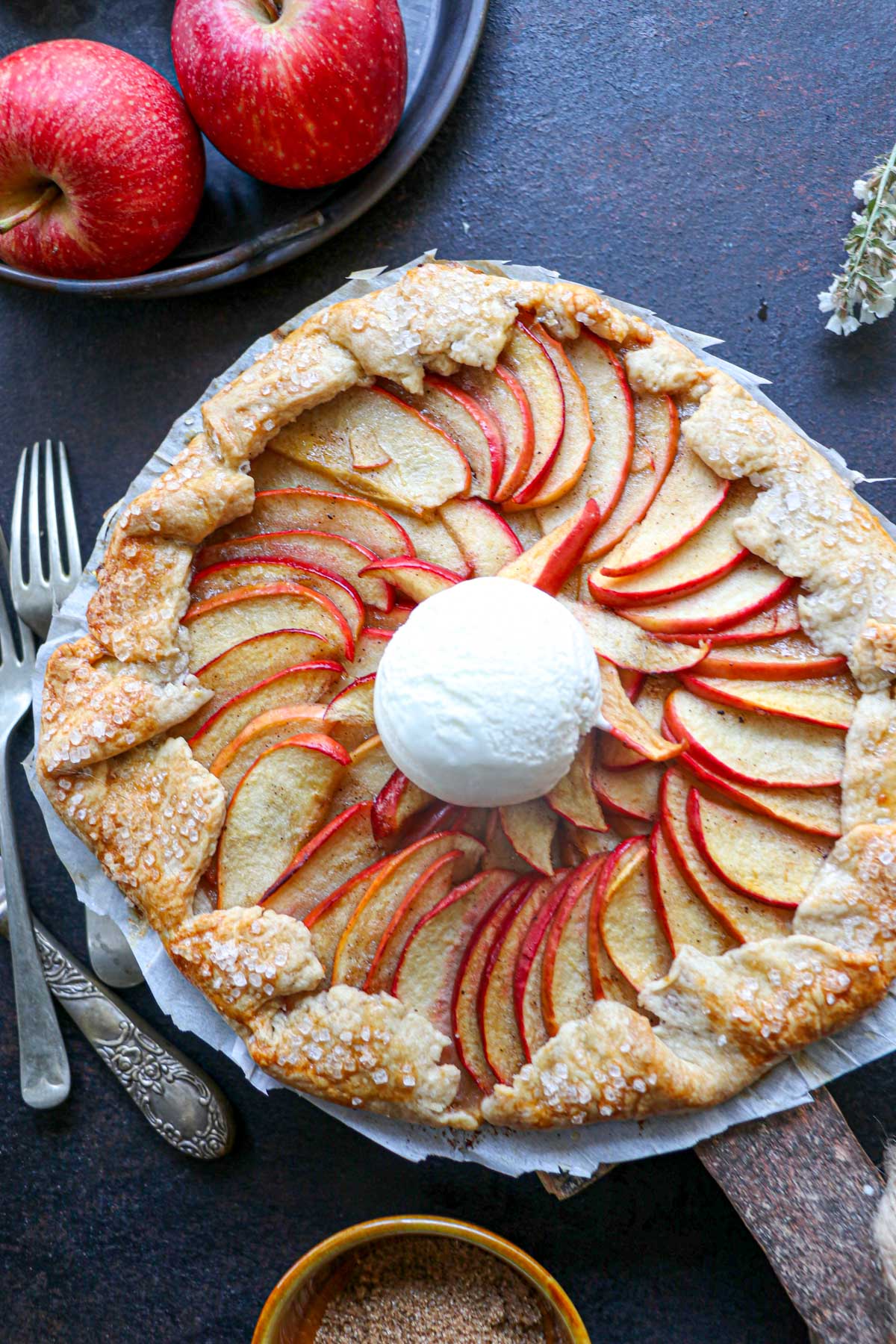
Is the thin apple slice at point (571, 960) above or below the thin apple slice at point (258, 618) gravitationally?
below

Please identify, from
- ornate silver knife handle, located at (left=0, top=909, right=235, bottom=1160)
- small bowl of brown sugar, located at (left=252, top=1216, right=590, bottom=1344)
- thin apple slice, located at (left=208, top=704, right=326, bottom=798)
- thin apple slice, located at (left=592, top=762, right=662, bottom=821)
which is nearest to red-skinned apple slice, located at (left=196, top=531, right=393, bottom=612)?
thin apple slice, located at (left=208, top=704, right=326, bottom=798)

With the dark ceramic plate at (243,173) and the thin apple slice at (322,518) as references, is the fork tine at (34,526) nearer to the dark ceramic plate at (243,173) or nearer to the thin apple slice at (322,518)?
the dark ceramic plate at (243,173)

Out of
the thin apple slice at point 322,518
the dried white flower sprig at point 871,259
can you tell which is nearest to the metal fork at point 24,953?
the thin apple slice at point 322,518

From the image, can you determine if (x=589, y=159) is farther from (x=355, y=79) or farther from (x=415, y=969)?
(x=415, y=969)

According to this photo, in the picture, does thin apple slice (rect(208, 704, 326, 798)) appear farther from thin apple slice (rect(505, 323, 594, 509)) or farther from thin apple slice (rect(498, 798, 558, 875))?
thin apple slice (rect(505, 323, 594, 509))

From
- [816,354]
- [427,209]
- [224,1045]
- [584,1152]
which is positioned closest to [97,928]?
[224,1045]

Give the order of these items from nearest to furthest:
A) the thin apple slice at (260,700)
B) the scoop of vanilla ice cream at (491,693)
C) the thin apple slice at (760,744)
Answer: the scoop of vanilla ice cream at (491,693)
the thin apple slice at (760,744)
the thin apple slice at (260,700)

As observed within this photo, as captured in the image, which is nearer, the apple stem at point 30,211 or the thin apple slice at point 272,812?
the thin apple slice at point 272,812
